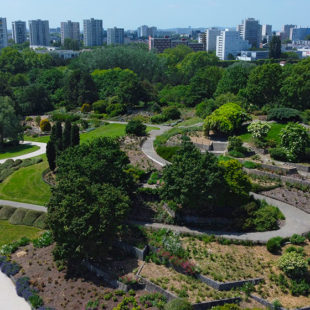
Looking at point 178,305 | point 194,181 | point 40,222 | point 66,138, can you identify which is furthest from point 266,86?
point 178,305

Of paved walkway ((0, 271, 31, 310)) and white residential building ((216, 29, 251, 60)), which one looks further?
white residential building ((216, 29, 251, 60))

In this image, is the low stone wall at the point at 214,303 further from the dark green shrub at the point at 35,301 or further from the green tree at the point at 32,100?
the green tree at the point at 32,100

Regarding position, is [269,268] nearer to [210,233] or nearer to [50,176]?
[210,233]

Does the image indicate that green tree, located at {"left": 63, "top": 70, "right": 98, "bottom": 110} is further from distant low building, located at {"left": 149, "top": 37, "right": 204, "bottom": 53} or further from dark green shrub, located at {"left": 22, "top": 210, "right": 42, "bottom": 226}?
distant low building, located at {"left": 149, "top": 37, "right": 204, "bottom": 53}

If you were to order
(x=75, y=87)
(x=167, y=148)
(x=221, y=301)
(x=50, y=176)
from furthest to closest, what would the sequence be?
(x=75, y=87) → (x=167, y=148) → (x=50, y=176) → (x=221, y=301)

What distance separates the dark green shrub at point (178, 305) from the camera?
1869cm

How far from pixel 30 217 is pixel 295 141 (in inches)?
953

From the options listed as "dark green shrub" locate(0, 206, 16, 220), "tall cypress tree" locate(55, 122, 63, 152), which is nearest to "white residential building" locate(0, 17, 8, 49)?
"tall cypress tree" locate(55, 122, 63, 152)

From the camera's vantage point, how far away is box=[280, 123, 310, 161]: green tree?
3481cm

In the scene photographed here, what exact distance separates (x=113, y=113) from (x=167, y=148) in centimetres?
2455

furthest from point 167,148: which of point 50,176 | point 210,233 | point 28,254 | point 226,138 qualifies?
point 28,254

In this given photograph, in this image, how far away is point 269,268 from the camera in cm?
2247

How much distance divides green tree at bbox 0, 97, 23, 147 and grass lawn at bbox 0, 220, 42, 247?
72.3 feet

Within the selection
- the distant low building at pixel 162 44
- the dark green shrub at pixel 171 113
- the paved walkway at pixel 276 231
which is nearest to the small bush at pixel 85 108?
the dark green shrub at pixel 171 113
